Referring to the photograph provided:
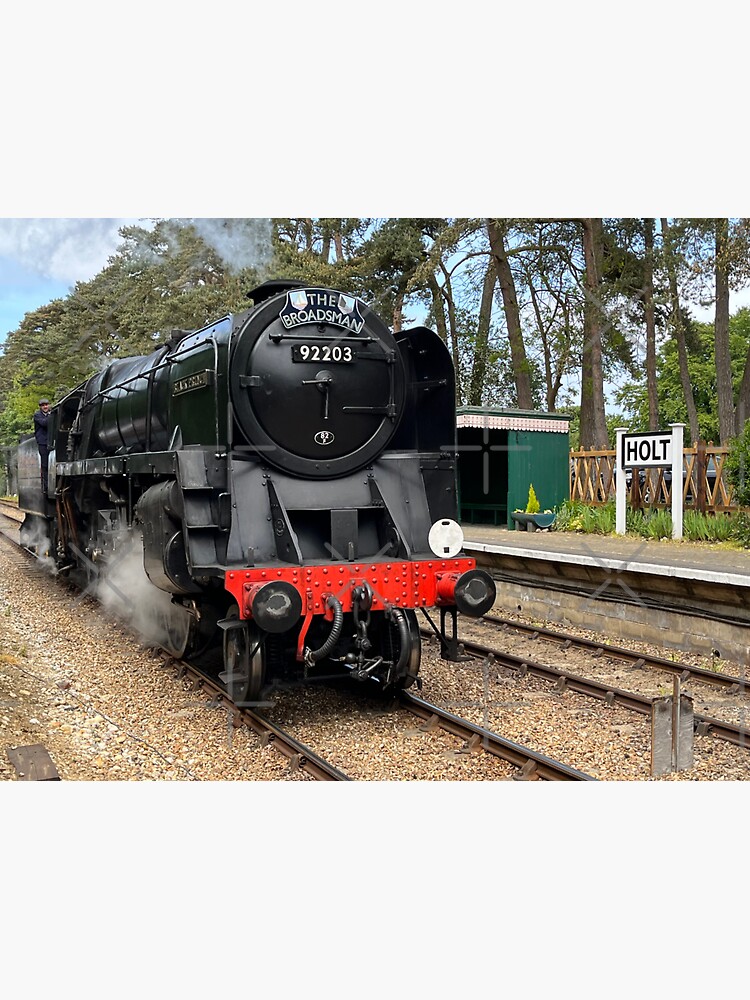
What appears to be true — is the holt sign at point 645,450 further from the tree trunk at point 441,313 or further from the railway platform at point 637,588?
the tree trunk at point 441,313

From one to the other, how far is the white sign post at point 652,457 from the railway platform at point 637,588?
60 cm

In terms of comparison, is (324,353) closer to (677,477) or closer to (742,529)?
(677,477)

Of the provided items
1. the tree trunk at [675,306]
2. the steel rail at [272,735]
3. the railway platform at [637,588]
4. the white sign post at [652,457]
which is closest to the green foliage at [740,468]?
the white sign post at [652,457]

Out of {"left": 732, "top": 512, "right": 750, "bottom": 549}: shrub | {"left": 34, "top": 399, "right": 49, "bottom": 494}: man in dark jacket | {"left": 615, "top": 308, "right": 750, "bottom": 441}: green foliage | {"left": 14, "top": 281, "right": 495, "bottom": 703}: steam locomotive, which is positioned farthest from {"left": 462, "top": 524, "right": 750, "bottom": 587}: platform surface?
{"left": 615, "top": 308, "right": 750, "bottom": 441}: green foliage

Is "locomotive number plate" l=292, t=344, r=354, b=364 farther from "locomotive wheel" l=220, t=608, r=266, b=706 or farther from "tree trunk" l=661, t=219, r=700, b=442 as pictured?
"tree trunk" l=661, t=219, r=700, b=442

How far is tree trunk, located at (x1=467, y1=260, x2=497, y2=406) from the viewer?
20469 millimetres

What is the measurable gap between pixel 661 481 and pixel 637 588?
5103 mm

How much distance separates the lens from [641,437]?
1246 centimetres

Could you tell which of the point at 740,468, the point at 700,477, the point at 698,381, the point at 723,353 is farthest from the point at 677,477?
the point at 698,381

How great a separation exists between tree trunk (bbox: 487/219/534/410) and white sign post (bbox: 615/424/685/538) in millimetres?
5980

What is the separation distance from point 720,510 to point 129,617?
27.8 ft

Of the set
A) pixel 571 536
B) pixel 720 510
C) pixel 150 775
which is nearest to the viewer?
pixel 150 775

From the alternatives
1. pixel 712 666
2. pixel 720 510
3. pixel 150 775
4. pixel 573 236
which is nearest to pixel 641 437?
pixel 720 510

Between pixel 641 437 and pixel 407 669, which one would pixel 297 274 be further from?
pixel 407 669
